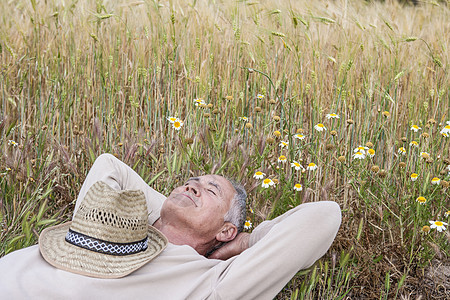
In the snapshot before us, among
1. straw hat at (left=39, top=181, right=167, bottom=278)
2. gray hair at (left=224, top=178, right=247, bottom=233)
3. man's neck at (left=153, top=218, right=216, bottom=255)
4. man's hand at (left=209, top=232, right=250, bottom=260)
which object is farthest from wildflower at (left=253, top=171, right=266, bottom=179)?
straw hat at (left=39, top=181, right=167, bottom=278)

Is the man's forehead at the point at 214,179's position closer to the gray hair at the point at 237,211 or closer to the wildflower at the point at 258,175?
the gray hair at the point at 237,211

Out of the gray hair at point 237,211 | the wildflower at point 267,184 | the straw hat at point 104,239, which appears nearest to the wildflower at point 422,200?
the wildflower at point 267,184

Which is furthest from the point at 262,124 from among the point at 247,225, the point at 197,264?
the point at 197,264

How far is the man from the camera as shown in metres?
1.77

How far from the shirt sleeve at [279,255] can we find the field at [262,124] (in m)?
0.15

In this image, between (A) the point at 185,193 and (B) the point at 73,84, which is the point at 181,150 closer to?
(A) the point at 185,193

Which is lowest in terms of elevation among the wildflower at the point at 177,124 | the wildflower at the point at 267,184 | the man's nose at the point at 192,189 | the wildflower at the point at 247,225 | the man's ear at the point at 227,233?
the wildflower at the point at 247,225

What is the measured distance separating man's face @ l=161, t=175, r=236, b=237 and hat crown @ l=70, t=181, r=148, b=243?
143 millimetres

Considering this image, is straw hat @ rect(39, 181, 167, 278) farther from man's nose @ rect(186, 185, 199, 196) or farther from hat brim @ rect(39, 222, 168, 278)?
man's nose @ rect(186, 185, 199, 196)

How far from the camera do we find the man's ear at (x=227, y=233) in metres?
2.18

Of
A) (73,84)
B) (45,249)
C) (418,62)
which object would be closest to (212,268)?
(45,249)

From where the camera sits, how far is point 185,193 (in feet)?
6.93

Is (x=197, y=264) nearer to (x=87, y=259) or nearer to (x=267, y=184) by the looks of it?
(x=87, y=259)

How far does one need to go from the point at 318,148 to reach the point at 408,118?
606 millimetres
